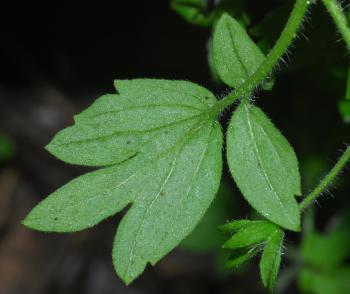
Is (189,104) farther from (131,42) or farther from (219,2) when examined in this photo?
(131,42)

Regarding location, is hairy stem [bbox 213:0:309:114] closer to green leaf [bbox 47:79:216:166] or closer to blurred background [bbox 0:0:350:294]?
green leaf [bbox 47:79:216:166]

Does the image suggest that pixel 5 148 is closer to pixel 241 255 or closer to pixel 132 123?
pixel 132 123

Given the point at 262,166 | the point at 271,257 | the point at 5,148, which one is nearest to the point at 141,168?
the point at 262,166

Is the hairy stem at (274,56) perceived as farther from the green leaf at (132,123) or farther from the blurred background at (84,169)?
the blurred background at (84,169)

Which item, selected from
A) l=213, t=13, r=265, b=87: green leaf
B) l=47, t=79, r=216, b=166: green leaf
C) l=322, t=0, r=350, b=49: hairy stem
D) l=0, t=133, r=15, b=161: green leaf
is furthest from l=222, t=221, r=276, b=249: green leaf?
l=0, t=133, r=15, b=161: green leaf

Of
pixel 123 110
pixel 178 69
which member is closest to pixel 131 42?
pixel 178 69

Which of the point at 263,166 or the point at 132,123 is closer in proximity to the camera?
the point at 263,166
